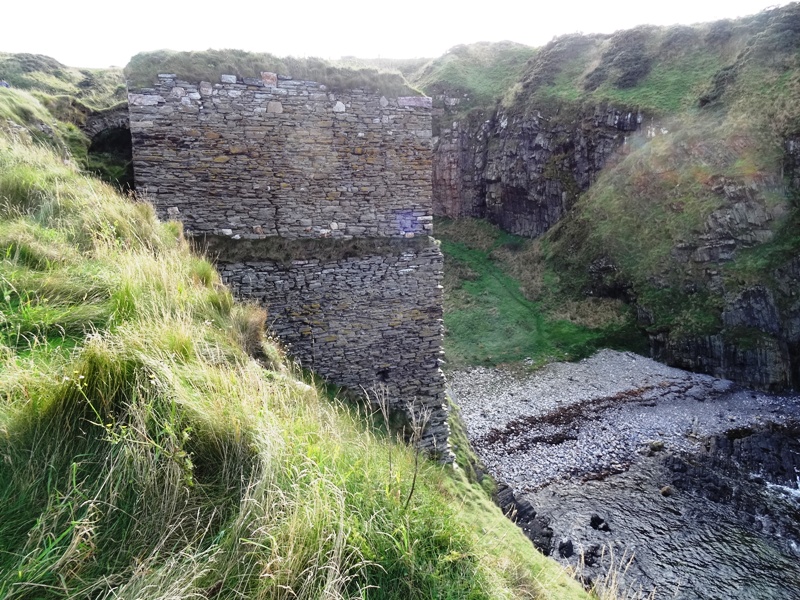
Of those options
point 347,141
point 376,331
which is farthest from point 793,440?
point 347,141

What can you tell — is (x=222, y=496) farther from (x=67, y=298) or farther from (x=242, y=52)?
(x=242, y=52)

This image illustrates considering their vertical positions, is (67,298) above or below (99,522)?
above

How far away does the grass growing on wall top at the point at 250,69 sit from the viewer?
9.43 meters

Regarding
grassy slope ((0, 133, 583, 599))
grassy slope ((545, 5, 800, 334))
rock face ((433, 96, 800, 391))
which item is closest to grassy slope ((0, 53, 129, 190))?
grassy slope ((0, 133, 583, 599))

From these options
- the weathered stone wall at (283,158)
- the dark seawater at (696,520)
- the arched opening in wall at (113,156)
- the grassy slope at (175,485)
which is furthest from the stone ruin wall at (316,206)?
the dark seawater at (696,520)

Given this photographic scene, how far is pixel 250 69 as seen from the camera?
980 cm

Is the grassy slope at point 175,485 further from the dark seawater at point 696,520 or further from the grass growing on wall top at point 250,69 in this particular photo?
the dark seawater at point 696,520

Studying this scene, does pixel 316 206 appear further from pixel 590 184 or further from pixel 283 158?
pixel 590 184

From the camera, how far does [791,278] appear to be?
87.0ft

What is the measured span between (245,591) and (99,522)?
96cm

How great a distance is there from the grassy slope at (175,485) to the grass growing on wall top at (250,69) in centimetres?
655

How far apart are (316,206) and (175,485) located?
833cm

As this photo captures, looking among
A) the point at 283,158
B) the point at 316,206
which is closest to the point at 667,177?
the point at 316,206

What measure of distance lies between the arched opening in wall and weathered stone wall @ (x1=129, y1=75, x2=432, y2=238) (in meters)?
1.99
